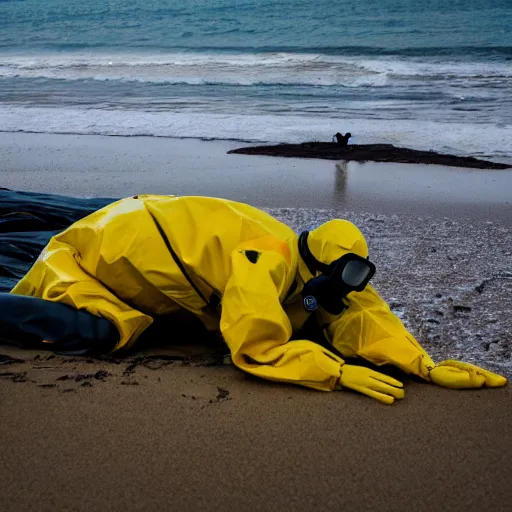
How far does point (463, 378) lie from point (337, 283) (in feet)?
1.81

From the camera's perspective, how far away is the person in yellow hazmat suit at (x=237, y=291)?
2.64m

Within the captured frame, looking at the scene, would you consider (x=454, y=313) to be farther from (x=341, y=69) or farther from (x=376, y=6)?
(x=376, y=6)

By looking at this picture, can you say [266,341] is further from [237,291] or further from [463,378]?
[463,378]

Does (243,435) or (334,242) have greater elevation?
(334,242)

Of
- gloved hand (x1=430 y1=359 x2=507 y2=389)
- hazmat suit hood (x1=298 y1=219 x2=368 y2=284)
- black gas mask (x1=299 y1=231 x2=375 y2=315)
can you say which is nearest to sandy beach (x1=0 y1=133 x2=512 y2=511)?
gloved hand (x1=430 y1=359 x2=507 y2=389)

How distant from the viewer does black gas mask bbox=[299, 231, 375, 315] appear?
2717 mm

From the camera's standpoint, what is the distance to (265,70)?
1825 centimetres

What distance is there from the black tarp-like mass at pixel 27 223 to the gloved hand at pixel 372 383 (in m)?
2.04

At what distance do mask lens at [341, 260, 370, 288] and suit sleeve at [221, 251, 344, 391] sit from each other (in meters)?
0.26

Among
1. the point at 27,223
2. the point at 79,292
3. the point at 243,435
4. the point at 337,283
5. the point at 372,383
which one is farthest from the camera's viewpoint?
the point at 27,223

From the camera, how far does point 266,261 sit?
2.78m

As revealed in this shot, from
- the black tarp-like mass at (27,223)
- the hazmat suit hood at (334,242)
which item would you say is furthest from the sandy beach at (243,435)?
the black tarp-like mass at (27,223)

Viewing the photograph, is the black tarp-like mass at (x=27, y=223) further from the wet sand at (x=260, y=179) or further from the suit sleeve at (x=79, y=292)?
the wet sand at (x=260, y=179)

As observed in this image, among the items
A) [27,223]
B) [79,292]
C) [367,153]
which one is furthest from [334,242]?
[367,153]
